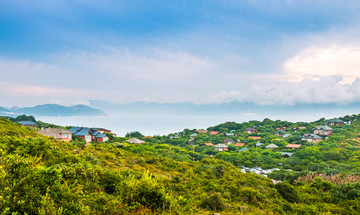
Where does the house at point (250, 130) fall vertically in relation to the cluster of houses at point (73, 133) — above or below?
below

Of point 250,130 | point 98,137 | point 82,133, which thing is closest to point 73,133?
point 82,133

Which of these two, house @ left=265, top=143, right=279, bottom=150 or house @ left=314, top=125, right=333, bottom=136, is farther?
house @ left=314, top=125, right=333, bottom=136

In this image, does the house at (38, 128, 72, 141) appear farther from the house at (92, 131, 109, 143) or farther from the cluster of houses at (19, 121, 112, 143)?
the house at (92, 131, 109, 143)

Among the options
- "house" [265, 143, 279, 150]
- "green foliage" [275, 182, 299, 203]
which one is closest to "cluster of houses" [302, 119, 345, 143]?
"house" [265, 143, 279, 150]

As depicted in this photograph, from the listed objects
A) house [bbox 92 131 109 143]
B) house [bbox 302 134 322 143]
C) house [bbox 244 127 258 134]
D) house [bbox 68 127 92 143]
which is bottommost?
house [bbox 302 134 322 143]

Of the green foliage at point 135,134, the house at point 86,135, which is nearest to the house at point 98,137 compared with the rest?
the house at point 86,135

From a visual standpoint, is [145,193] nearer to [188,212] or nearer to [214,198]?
[188,212]

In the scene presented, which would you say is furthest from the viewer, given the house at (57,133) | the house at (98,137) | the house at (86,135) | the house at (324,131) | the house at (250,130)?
the house at (250,130)

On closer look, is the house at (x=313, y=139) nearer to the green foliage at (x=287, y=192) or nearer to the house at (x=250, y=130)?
the house at (x=250, y=130)

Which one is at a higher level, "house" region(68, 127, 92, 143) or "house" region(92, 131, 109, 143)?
"house" region(68, 127, 92, 143)

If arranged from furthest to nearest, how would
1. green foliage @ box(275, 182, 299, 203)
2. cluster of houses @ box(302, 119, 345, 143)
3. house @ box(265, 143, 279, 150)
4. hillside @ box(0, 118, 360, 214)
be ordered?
cluster of houses @ box(302, 119, 345, 143)
house @ box(265, 143, 279, 150)
green foliage @ box(275, 182, 299, 203)
hillside @ box(0, 118, 360, 214)

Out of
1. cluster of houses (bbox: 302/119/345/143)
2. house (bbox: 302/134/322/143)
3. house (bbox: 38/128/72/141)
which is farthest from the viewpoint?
cluster of houses (bbox: 302/119/345/143)

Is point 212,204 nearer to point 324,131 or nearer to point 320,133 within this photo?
point 324,131

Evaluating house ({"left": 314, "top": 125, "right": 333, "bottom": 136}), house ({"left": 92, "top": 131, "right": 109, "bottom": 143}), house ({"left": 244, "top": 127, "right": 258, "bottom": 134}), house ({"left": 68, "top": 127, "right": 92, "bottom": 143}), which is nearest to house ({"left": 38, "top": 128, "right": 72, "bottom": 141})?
house ({"left": 68, "top": 127, "right": 92, "bottom": 143})
